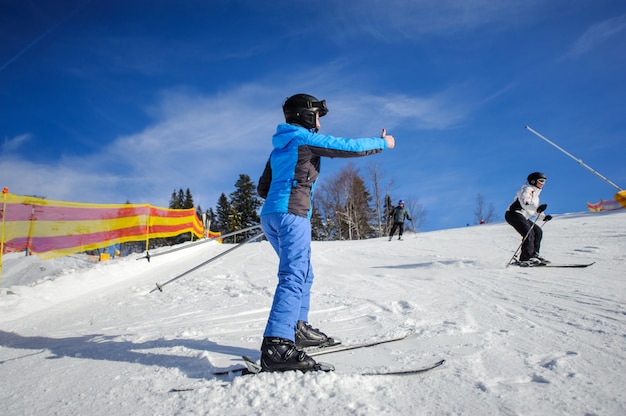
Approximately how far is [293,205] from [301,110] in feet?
2.58

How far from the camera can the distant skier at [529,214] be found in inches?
289

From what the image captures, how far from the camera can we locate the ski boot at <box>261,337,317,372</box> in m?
2.19

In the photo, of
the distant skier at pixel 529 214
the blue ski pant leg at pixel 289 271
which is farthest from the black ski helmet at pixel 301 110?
the distant skier at pixel 529 214

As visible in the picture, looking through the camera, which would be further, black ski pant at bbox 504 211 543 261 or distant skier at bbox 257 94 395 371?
black ski pant at bbox 504 211 543 261

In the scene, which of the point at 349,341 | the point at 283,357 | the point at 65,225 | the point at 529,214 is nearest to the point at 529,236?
the point at 529,214

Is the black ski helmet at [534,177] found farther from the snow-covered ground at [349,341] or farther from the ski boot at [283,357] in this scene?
the ski boot at [283,357]

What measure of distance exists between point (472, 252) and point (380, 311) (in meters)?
7.04

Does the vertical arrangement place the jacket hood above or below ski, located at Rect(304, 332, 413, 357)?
above

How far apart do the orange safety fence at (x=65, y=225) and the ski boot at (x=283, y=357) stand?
25.4 feet

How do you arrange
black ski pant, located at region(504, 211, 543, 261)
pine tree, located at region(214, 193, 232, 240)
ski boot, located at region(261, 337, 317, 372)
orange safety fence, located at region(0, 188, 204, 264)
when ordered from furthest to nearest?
pine tree, located at region(214, 193, 232, 240) → orange safety fence, located at region(0, 188, 204, 264) → black ski pant, located at region(504, 211, 543, 261) → ski boot, located at region(261, 337, 317, 372)

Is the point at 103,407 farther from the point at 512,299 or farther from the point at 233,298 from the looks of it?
the point at 512,299

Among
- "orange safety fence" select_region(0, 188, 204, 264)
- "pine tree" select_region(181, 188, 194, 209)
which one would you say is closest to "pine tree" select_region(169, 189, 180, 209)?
"pine tree" select_region(181, 188, 194, 209)

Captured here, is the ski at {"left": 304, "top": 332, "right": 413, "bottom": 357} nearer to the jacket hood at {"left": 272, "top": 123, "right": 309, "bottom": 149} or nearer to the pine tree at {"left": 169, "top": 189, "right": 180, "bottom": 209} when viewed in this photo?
the jacket hood at {"left": 272, "top": 123, "right": 309, "bottom": 149}

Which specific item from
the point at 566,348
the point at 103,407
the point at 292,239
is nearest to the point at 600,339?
the point at 566,348
